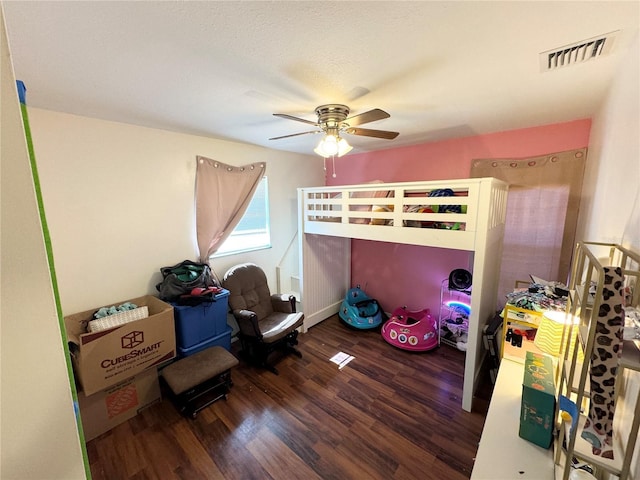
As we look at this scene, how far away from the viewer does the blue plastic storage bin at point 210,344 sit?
7.77 ft

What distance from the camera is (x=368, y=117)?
5.30ft

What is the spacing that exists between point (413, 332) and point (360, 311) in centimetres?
75

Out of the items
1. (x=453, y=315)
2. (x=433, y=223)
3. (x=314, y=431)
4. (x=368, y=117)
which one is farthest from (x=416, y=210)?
(x=314, y=431)

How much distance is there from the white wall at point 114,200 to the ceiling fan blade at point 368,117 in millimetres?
1738

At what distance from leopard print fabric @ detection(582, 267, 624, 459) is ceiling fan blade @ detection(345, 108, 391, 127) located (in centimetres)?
125

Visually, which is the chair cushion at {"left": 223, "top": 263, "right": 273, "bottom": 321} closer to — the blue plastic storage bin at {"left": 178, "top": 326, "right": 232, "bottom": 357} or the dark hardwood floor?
the blue plastic storage bin at {"left": 178, "top": 326, "right": 232, "bottom": 357}

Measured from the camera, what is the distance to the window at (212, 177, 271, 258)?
3.15 meters

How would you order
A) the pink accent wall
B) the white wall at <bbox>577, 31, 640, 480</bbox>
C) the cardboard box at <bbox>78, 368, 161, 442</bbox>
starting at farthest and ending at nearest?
1. the pink accent wall
2. the cardboard box at <bbox>78, 368, 161, 442</bbox>
3. the white wall at <bbox>577, 31, 640, 480</bbox>

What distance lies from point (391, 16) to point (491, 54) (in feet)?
1.94

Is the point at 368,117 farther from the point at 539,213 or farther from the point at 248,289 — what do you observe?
the point at 248,289

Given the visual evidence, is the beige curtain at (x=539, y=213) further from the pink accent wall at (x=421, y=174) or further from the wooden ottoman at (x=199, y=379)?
the wooden ottoman at (x=199, y=379)

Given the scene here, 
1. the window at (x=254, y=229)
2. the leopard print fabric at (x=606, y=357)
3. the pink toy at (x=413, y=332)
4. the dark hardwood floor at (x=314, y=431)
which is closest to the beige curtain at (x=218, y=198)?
the window at (x=254, y=229)

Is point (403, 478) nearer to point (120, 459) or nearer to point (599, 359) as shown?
point (599, 359)

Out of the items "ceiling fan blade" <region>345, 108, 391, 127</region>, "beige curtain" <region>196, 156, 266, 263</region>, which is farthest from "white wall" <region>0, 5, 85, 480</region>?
"beige curtain" <region>196, 156, 266, 263</region>
